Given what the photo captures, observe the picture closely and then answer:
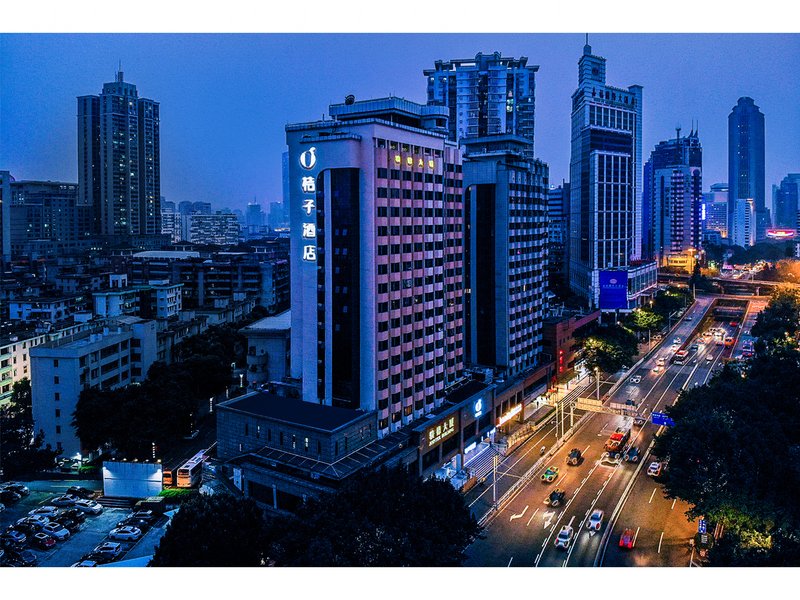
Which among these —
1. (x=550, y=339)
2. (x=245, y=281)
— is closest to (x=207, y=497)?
(x=550, y=339)

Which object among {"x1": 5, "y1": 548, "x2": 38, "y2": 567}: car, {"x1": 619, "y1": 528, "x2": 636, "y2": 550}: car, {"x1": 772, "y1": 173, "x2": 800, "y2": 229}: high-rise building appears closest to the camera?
{"x1": 5, "y1": 548, "x2": 38, "y2": 567}: car

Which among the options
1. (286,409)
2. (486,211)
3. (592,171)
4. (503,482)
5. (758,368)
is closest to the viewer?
(286,409)

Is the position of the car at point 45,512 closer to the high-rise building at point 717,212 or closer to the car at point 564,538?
the car at point 564,538

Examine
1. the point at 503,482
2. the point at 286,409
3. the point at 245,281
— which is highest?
the point at 245,281

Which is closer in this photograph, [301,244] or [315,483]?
[315,483]

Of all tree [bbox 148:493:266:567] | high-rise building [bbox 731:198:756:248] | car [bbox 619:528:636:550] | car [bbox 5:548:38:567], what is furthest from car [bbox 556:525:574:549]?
high-rise building [bbox 731:198:756:248]

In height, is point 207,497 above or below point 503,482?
above

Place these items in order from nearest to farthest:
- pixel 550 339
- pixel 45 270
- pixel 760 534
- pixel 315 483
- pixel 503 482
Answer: pixel 760 534 → pixel 315 483 → pixel 503 482 → pixel 550 339 → pixel 45 270

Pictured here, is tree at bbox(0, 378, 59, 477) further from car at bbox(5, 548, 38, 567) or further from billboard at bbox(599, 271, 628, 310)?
billboard at bbox(599, 271, 628, 310)

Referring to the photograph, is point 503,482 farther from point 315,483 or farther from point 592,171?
point 592,171
